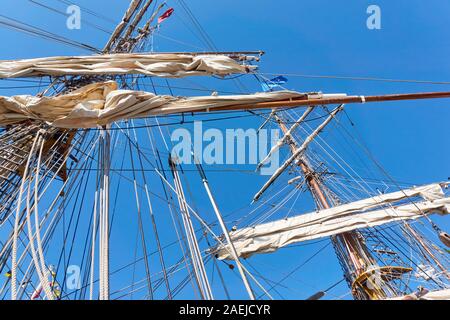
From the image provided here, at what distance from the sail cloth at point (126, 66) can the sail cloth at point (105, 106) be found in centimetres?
120

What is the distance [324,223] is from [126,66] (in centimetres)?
796

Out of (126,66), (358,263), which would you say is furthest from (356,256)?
(126,66)

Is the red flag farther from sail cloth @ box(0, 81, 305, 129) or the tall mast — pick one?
sail cloth @ box(0, 81, 305, 129)

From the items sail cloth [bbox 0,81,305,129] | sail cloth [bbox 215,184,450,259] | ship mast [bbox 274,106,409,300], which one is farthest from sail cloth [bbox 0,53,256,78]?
sail cloth [bbox 215,184,450,259]

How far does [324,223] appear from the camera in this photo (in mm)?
10281

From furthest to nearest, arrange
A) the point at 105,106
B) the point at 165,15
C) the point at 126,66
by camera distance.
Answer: the point at 165,15, the point at 126,66, the point at 105,106

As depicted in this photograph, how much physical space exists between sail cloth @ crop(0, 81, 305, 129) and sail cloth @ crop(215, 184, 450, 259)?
6163 millimetres

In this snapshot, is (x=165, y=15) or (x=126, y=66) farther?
(x=165, y=15)

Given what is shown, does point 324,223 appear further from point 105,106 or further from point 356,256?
point 105,106

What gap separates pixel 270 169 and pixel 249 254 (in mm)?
8091

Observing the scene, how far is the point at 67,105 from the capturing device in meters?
4.78

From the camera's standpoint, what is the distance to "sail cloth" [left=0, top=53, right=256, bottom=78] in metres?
5.79
